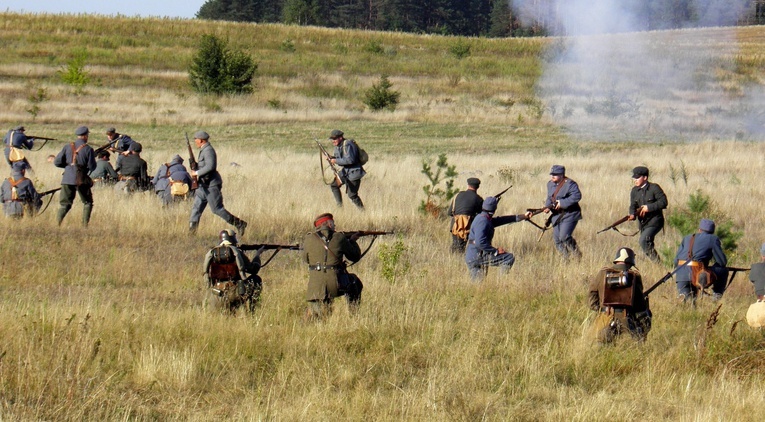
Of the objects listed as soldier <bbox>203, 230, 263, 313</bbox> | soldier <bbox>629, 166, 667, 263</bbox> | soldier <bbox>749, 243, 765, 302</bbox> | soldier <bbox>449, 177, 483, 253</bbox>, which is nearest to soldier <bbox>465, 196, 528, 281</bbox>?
soldier <bbox>449, 177, 483, 253</bbox>

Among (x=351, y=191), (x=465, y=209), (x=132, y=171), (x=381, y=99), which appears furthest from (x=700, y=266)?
(x=381, y=99)

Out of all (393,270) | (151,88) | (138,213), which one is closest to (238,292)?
(393,270)

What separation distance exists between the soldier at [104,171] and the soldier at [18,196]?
7.11ft

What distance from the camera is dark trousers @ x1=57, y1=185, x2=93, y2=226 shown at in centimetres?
1416

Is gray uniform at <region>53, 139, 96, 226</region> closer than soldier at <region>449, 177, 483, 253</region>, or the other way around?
soldier at <region>449, 177, 483, 253</region>

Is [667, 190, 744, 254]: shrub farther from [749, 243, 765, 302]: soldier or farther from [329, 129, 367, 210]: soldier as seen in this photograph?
[329, 129, 367, 210]: soldier

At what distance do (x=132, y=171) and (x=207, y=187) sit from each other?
10.0 feet

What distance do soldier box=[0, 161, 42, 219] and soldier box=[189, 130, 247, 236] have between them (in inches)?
95.2

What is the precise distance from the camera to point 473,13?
84.4 metres

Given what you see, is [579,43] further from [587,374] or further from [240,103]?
[587,374]

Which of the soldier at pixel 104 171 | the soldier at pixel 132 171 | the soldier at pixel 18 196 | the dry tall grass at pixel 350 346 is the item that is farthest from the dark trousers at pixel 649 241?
the soldier at pixel 104 171

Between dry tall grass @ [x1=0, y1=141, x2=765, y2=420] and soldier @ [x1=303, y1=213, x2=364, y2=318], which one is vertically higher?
soldier @ [x1=303, y1=213, x2=364, y2=318]

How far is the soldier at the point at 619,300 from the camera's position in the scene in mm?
8141

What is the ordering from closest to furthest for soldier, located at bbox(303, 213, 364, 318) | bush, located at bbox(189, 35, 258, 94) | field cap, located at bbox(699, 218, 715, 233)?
1. soldier, located at bbox(303, 213, 364, 318)
2. field cap, located at bbox(699, 218, 715, 233)
3. bush, located at bbox(189, 35, 258, 94)
